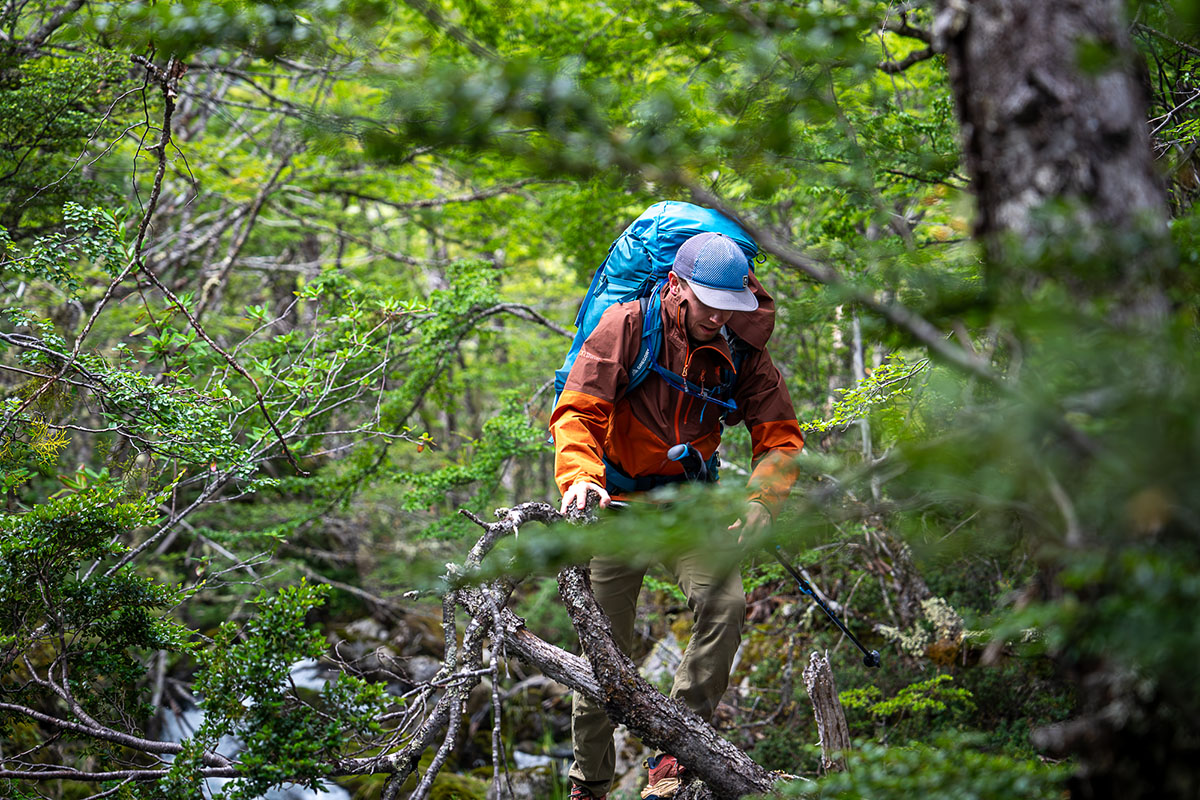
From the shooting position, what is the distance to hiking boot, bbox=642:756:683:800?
3416 mm

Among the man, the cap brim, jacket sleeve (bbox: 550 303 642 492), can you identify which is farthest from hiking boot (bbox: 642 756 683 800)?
the cap brim

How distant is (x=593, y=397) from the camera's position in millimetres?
3502

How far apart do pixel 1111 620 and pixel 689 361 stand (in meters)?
2.62

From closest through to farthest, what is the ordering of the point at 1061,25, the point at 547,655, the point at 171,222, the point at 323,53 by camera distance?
the point at 1061,25
the point at 323,53
the point at 547,655
the point at 171,222

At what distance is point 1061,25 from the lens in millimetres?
1409

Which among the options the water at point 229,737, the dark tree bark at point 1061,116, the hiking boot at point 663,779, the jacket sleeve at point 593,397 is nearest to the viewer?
the dark tree bark at point 1061,116

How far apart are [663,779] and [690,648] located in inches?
23.9

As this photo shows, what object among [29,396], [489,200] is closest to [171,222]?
[489,200]

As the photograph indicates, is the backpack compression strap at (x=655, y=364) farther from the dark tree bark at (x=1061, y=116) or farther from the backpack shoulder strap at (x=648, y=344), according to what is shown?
the dark tree bark at (x=1061, y=116)

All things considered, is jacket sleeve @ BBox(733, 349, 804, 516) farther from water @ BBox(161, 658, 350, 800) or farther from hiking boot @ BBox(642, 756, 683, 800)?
water @ BBox(161, 658, 350, 800)

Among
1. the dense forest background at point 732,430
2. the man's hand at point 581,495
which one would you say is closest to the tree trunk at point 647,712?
the man's hand at point 581,495

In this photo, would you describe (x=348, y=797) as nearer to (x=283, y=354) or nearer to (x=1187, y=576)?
(x=283, y=354)

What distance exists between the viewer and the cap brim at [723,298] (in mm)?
3533

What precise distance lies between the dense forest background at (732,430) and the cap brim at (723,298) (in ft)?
1.09
